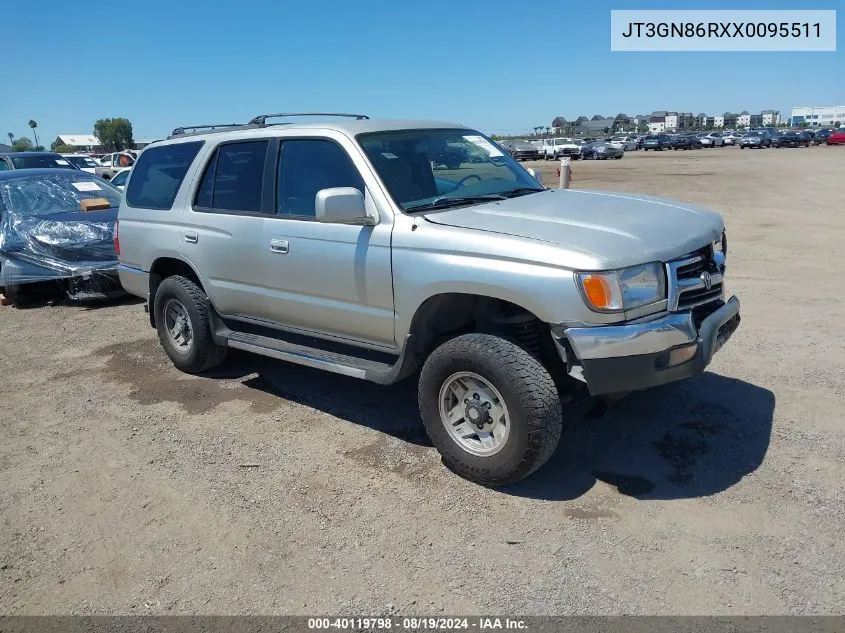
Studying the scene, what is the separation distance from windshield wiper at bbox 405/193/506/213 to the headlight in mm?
1215

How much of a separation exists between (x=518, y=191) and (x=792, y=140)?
2483 inches

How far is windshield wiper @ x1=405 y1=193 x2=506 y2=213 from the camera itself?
165 inches

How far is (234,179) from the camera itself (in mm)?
5109

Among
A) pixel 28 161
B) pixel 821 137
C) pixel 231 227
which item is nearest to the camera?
pixel 231 227

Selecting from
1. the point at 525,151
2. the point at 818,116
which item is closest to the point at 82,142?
the point at 525,151

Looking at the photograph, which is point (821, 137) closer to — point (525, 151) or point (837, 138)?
point (837, 138)

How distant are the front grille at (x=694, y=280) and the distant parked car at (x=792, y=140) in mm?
63287

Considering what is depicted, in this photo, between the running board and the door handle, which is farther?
the door handle

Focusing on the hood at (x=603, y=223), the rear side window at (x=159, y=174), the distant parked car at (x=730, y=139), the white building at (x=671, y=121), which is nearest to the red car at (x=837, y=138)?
the distant parked car at (x=730, y=139)

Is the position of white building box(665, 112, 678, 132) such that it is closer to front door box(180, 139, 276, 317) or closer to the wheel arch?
the wheel arch

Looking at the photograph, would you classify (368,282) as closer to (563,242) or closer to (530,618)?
(563,242)

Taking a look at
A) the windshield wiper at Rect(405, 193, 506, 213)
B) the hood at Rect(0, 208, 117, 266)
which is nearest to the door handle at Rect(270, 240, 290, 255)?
the windshield wiper at Rect(405, 193, 506, 213)

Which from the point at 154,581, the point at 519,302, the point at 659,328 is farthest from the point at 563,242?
the point at 154,581

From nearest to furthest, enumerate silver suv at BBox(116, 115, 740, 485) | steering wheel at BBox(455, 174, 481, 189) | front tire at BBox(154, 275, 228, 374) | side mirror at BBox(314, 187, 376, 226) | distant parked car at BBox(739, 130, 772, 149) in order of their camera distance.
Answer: silver suv at BBox(116, 115, 740, 485) < side mirror at BBox(314, 187, 376, 226) < steering wheel at BBox(455, 174, 481, 189) < front tire at BBox(154, 275, 228, 374) < distant parked car at BBox(739, 130, 772, 149)
